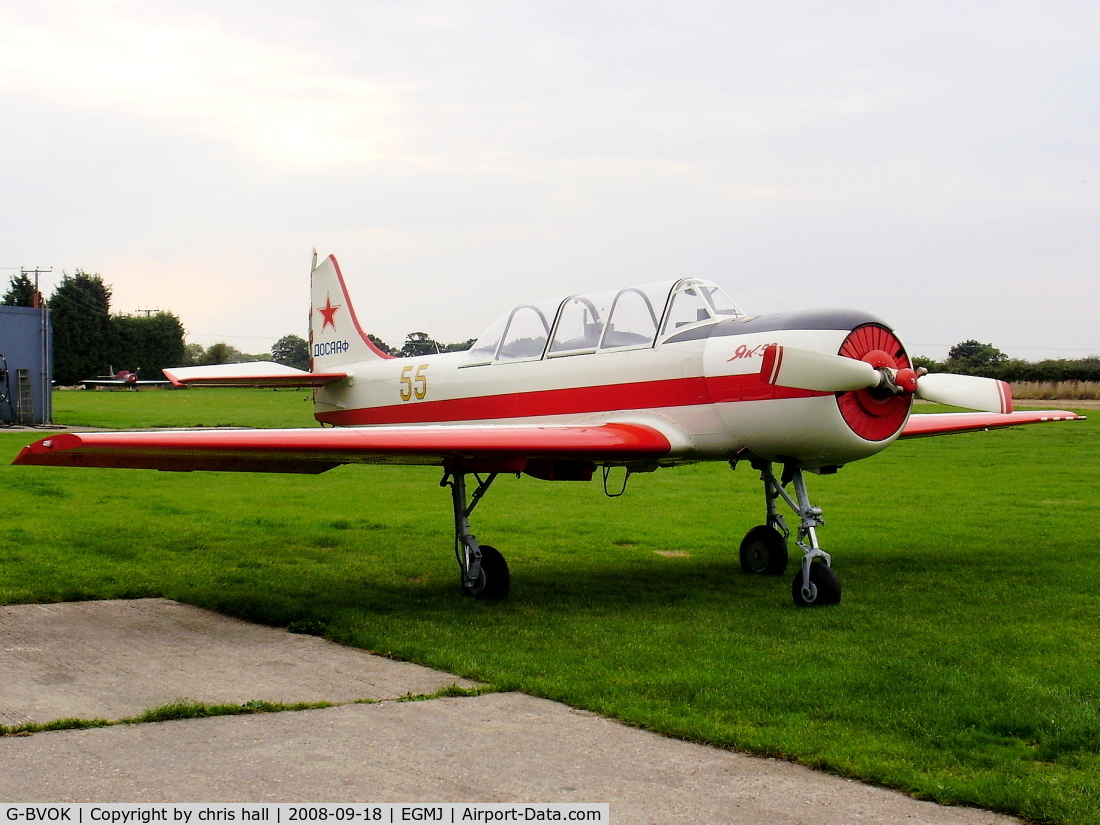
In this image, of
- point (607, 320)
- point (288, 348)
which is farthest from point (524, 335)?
point (288, 348)

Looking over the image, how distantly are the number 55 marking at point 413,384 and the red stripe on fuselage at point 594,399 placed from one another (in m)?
0.10

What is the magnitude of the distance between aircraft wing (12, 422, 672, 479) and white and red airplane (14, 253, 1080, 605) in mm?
17

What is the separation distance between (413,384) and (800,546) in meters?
5.01

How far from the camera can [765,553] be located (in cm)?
1032

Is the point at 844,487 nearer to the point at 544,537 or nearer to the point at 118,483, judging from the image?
the point at 544,537

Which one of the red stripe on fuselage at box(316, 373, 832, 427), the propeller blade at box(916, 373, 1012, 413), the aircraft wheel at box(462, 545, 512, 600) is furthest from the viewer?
the aircraft wheel at box(462, 545, 512, 600)

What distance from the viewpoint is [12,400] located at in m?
37.7

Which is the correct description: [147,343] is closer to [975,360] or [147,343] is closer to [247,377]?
[975,360]

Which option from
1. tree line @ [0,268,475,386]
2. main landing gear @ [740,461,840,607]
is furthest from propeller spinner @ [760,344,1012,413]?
tree line @ [0,268,475,386]

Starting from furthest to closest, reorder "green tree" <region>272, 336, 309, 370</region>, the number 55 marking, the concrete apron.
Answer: "green tree" <region>272, 336, 309, 370</region> < the number 55 marking < the concrete apron

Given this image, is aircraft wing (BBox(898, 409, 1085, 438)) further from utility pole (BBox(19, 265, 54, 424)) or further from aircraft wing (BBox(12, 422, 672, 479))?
utility pole (BBox(19, 265, 54, 424))

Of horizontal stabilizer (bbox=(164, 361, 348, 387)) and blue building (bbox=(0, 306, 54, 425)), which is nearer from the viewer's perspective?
horizontal stabilizer (bbox=(164, 361, 348, 387))

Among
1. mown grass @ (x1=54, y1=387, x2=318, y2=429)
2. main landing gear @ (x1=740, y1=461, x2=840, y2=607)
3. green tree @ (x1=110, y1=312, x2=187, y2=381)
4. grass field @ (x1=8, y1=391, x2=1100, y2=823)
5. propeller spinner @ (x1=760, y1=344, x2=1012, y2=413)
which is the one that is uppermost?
green tree @ (x1=110, y1=312, x2=187, y2=381)

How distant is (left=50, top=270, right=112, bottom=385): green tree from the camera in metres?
91.6
